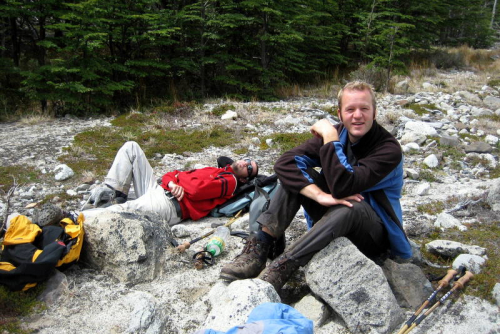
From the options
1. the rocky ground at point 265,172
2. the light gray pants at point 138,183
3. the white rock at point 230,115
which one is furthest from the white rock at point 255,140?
the light gray pants at point 138,183

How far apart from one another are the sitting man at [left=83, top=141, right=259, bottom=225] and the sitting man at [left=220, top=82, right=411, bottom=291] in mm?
1416

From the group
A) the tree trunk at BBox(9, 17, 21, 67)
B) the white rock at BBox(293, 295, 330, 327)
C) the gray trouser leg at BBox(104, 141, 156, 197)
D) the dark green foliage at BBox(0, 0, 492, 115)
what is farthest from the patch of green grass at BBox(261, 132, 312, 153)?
the tree trunk at BBox(9, 17, 21, 67)

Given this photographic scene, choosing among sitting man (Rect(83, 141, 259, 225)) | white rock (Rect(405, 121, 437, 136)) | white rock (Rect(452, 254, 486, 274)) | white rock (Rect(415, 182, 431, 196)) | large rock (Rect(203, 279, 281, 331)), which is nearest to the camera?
large rock (Rect(203, 279, 281, 331))

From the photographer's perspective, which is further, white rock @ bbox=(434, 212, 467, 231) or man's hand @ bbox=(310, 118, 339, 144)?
white rock @ bbox=(434, 212, 467, 231)

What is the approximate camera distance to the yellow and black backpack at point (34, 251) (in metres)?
2.91

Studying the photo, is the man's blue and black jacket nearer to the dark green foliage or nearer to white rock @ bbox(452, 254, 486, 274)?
white rock @ bbox(452, 254, 486, 274)

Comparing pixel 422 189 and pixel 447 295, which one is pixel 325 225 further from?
pixel 422 189

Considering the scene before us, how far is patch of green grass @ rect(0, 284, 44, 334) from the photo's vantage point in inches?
105

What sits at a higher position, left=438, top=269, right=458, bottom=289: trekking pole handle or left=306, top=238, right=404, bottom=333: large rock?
left=306, top=238, right=404, bottom=333: large rock

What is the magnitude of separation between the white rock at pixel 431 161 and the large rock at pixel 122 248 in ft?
17.7

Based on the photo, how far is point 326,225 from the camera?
292cm

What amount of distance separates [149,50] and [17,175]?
26.5ft

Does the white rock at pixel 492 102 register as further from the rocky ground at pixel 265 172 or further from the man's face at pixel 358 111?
the man's face at pixel 358 111

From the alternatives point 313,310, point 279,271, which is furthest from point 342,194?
point 313,310
